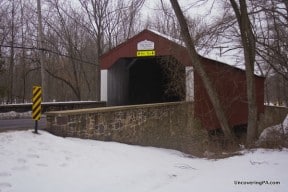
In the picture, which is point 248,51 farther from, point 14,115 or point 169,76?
point 14,115

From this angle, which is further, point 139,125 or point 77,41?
Result: point 77,41

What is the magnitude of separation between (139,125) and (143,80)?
29.3ft

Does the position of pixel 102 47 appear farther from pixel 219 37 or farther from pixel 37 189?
pixel 37 189

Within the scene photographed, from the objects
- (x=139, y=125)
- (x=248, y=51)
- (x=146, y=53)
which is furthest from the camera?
(x=146, y=53)

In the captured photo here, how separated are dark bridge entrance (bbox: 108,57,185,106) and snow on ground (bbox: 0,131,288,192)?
769cm

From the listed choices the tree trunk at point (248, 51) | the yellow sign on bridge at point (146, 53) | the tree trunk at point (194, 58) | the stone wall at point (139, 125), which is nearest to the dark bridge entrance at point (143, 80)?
the yellow sign on bridge at point (146, 53)

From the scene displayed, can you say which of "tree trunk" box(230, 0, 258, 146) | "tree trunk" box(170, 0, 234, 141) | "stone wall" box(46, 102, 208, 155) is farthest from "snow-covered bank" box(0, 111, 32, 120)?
"tree trunk" box(230, 0, 258, 146)

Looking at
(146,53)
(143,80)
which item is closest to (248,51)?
(146,53)

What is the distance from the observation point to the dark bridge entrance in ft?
54.2

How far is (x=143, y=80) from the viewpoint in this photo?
832 inches

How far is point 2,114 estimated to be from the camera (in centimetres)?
1336

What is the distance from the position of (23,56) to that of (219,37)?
21607mm

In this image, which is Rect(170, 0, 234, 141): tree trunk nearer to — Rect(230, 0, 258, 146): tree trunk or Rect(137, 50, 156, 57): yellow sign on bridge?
Rect(230, 0, 258, 146): tree trunk

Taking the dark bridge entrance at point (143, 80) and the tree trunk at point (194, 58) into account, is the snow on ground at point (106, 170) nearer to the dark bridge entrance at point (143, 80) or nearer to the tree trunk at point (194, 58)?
the tree trunk at point (194, 58)
